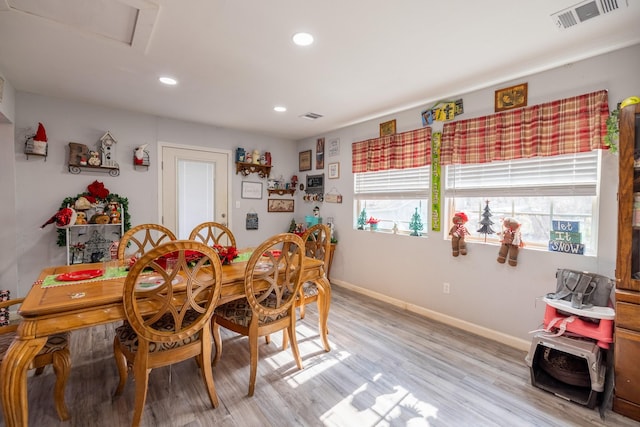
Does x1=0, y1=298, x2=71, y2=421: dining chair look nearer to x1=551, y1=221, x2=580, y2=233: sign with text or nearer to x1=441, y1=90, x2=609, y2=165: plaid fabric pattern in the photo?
x1=441, y1=90, x2=609, y2=165: plaid fabric pattern

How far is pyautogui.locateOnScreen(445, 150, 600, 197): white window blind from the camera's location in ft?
7.26

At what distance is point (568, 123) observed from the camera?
2.24m

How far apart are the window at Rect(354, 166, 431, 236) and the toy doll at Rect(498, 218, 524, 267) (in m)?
0.86

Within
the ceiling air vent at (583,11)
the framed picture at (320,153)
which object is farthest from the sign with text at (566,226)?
the framed picture at (320,153)

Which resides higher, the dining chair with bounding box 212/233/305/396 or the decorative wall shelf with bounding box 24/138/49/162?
the decorative wall shelf with bounding box 24/138/49/162

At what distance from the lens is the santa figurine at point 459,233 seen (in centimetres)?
284

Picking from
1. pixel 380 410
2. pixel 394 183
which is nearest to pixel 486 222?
pixel 394 183

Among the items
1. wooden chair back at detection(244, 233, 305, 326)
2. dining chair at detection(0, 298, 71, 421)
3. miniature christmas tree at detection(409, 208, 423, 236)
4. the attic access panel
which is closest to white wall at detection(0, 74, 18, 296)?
the attic access panel

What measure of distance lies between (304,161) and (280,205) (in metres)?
0.86

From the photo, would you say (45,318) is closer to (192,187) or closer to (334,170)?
(192,187)

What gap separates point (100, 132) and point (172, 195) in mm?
1051

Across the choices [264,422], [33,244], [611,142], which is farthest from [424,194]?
[33,244]

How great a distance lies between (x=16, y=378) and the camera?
132 cm

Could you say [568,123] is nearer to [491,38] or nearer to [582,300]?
[491,38]
